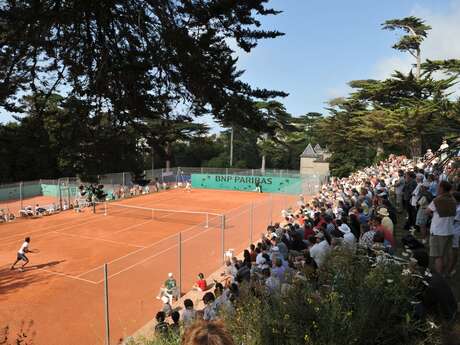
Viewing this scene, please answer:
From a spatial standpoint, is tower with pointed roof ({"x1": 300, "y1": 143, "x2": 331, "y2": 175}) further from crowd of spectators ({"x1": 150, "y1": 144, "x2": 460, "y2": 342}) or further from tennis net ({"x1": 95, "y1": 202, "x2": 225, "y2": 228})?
crowd of spectators ({"x1": 150, "y1": 144, "x2": 460, "y2": 342})

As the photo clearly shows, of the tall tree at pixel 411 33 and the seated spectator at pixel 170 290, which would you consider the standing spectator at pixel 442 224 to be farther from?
the tall tree at pixel 411 33

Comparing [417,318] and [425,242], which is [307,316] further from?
[425,242]

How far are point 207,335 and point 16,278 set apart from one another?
1686cm

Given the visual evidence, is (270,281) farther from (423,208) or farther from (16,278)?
(16,278)

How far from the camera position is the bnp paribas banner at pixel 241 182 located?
148 ft

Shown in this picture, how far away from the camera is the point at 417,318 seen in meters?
4.88

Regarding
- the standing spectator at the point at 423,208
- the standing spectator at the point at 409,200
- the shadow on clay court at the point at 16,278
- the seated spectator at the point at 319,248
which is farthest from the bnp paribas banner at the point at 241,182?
the seated spectator at the point at 319,248

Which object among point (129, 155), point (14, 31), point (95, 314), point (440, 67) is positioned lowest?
point (95, 314)

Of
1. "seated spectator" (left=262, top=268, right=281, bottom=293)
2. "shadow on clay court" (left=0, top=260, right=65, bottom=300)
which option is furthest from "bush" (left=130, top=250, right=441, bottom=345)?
"shadow on clay court" (left=0, top=260, right=65, bottom=300)

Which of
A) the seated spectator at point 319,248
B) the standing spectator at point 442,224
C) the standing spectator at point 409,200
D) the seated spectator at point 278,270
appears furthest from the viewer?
the standing spectator at point 409,200

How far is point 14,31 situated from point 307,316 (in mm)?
5619

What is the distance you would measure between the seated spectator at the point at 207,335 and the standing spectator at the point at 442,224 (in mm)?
6515

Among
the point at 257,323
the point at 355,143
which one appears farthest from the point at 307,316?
the point at 355,143

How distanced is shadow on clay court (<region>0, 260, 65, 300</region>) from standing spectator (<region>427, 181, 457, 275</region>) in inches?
569
